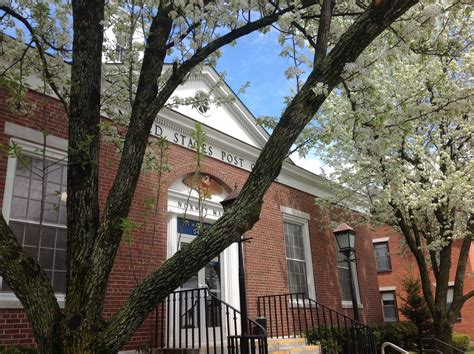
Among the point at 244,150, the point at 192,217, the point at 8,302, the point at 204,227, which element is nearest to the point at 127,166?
the point at 8,302

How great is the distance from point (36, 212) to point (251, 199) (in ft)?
15.0

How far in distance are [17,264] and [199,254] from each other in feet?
4.33

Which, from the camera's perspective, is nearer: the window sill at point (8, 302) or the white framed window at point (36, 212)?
the window sill at point (8, 302)

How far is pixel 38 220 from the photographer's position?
273 inches

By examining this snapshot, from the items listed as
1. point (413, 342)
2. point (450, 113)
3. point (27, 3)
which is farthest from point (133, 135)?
point (413, 342)

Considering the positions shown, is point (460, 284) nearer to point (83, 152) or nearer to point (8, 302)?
point (8, 302)

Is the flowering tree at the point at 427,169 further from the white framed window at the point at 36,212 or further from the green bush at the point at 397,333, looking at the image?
the white framed window at the point at 36,212

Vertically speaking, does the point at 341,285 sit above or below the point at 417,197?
below

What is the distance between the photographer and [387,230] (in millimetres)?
25609

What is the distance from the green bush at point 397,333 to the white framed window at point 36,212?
9864 millimetres

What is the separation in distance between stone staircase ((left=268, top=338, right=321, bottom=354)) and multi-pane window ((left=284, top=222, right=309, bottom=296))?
7.12ft

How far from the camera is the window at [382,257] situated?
1049 inches

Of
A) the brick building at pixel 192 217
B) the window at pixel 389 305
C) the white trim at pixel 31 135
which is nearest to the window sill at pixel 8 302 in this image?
the brick building at pixel 192 217

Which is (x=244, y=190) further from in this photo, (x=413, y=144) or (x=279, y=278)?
(x=413, y=144)
